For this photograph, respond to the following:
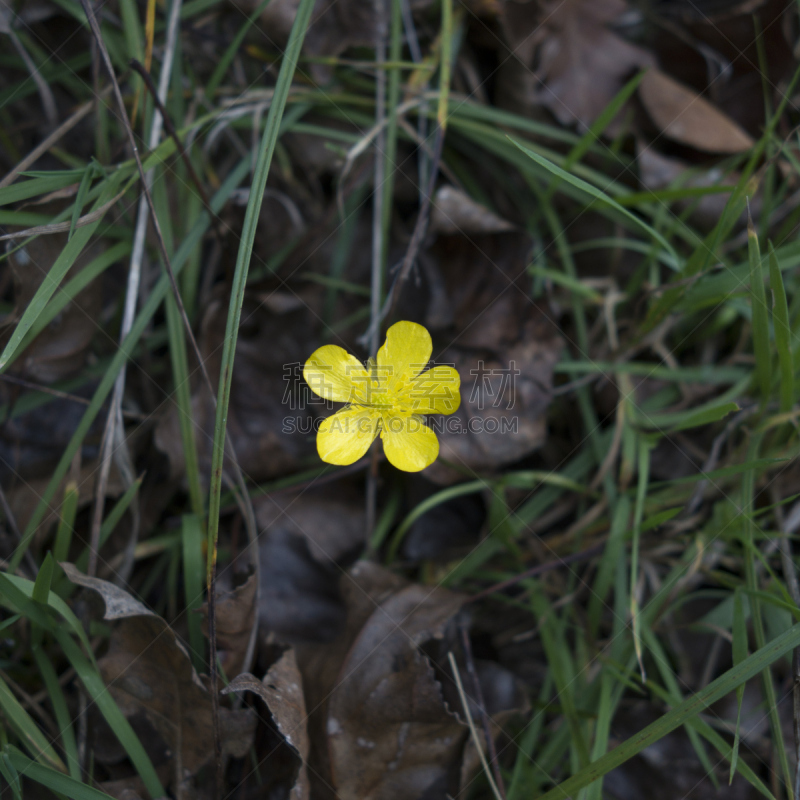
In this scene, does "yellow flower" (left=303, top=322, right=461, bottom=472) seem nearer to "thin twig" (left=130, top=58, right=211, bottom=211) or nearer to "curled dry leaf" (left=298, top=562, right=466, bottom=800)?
"curled dry leaf" (left=298, top=562, right=466, bottom=800)

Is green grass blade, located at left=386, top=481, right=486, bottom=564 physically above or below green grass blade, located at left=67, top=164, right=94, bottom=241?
below

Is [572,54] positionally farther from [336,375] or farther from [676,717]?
[676,717]

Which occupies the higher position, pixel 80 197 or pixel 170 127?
pixel 170 127

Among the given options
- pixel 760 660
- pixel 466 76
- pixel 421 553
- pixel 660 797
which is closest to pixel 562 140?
pixel 466 76

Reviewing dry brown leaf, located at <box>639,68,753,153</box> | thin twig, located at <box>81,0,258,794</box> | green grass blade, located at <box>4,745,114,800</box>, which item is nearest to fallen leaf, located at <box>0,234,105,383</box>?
thin twig, located at <box>81,0,258,794</box>

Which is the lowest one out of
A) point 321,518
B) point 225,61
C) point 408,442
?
point 321,518

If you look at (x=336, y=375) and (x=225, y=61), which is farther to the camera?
(x=225, y=61)

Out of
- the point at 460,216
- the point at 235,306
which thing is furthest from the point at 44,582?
the point at 460,216
